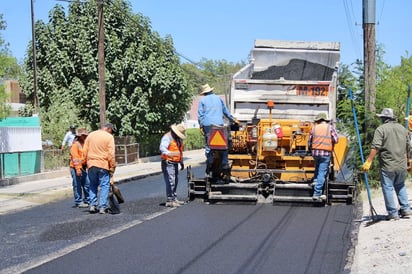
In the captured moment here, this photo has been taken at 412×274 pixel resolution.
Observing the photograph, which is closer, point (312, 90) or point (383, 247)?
point (383, 247)

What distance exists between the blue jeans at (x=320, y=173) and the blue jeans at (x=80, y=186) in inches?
174

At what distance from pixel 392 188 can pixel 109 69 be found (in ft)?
72.7

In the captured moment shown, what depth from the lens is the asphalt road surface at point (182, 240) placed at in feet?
22.3

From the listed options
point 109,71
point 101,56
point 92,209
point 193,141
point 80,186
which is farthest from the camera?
point 193,141

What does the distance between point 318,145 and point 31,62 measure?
912 inches

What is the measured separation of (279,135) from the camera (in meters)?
11.5

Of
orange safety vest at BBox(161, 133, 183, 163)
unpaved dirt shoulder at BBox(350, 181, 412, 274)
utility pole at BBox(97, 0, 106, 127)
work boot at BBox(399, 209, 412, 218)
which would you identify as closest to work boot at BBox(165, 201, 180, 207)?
orange safety vest at BBox(161, 133, 183, 163)

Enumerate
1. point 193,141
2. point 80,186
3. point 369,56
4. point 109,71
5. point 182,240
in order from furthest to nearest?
point 193,141
point 109,71
point 369,56
point 80,186
point 182,240

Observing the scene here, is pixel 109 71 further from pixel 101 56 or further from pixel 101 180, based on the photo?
pixel 101 180

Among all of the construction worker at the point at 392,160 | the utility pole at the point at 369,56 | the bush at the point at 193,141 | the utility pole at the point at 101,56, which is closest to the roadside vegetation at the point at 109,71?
the utility pole at the point at 101,56

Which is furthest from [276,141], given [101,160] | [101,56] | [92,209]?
[101,56]

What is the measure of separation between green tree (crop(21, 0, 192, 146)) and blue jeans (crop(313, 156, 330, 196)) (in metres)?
19.0

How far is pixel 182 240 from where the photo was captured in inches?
320

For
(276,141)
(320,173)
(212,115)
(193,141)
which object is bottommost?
(193,141)
